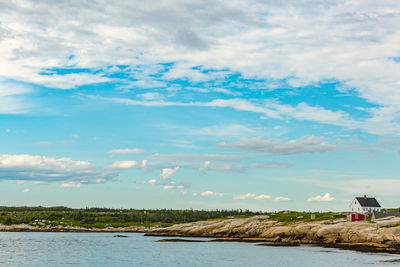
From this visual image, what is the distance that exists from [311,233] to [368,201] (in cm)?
4668

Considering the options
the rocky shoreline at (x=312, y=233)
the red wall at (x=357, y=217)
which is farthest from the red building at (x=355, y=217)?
the rocky shoreline at (x=312, y=233)

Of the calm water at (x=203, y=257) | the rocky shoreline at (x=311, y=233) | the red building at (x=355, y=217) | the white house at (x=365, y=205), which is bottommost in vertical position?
the calm water at (x=203, y=257)

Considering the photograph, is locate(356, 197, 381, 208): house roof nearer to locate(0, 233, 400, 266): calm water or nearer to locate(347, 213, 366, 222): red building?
locate(347, 213, 366, 222): red building

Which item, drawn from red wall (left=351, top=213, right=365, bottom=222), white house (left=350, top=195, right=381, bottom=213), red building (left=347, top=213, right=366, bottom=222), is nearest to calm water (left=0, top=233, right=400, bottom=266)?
red building (left=347, top=213, right=366, bottom=222)

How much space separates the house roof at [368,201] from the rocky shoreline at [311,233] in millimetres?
30861

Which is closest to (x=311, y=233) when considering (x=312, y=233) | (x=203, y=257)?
(x=312, y=233)

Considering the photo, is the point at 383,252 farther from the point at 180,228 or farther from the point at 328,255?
the point at 180,228

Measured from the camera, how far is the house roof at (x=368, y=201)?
14361 centimetres

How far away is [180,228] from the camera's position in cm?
16500

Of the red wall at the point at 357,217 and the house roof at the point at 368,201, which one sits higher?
the house roof at the point at 368,201

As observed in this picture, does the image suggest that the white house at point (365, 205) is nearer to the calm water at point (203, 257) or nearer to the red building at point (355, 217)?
the red building at point (355, 217)

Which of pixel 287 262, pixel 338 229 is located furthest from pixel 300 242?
pixel 287 262

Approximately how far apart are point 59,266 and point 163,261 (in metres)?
18.3

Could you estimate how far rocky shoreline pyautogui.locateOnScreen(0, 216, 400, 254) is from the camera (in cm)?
8919
